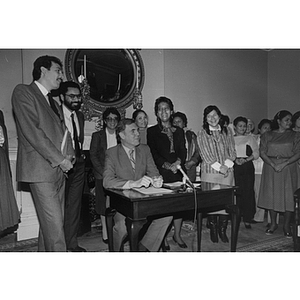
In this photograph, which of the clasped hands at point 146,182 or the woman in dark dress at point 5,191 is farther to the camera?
the woman in dark dress at point 5,191

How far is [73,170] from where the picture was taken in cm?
271

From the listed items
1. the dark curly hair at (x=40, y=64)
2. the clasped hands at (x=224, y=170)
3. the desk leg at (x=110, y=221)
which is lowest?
the desk leg at (x=110, y=221)

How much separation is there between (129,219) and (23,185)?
54.8 inches

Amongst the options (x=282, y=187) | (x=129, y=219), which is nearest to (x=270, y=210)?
(x=282, y=187)

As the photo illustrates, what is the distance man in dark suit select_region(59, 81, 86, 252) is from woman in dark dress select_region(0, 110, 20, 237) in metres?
0.48

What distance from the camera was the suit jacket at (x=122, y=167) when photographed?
2.29 meters

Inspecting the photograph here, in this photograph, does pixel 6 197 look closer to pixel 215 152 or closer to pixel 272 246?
pixel 215 152

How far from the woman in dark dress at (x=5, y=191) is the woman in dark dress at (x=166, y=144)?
1.41 m

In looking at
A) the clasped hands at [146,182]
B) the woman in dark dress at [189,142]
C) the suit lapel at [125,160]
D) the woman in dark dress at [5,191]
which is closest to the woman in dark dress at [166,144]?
the woman in dark dress at [189,142]

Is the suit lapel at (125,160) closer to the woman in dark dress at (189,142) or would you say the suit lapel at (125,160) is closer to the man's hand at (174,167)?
the man's hand at (174,167)

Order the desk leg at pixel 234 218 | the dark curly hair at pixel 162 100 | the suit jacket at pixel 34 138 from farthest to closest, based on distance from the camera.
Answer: the dark curly hair at pixel 162 100 < the desk leg at pixel 234 218 < the suit jacket at pixel 34 138

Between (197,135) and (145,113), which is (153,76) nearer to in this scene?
(145,113)

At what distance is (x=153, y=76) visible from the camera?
3.32 meters

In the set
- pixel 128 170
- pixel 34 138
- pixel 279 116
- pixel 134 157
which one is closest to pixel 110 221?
pixel 128 170
